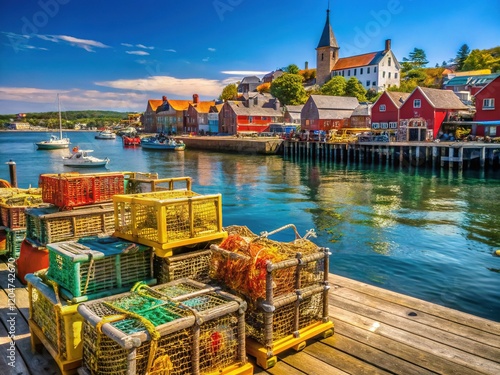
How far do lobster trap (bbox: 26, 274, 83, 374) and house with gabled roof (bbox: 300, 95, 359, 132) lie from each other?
60842mm

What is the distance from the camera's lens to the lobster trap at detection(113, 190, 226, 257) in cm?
474

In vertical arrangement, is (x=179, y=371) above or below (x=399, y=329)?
above

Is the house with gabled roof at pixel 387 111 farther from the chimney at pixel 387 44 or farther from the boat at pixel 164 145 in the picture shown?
the chimney at pixel 387 44

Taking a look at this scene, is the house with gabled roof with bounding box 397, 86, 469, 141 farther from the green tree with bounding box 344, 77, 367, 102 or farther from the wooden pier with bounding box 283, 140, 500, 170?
the green tree with bounding box 344, 77, 367, 102

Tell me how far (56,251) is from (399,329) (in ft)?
12.6

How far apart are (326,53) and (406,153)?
229ft

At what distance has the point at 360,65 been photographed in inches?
3910

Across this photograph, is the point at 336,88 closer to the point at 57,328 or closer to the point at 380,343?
the point at 380,343

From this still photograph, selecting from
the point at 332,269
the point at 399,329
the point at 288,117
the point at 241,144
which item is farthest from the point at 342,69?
the point at 399,329

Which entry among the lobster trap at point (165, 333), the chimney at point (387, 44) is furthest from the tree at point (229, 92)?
the lobster trap at point (165, 333)

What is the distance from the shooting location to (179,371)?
11.9 ft

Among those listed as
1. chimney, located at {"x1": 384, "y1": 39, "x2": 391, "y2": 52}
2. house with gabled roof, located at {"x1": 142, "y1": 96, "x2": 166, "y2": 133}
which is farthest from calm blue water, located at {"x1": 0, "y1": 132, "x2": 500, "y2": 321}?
house with gabled roof, located at {"x1": 142, "y1": 96, "x2": 166, "y2": 133}

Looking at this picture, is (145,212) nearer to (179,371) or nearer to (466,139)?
(179,371)

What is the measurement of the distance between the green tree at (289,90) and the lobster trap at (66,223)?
8694 centimetres
